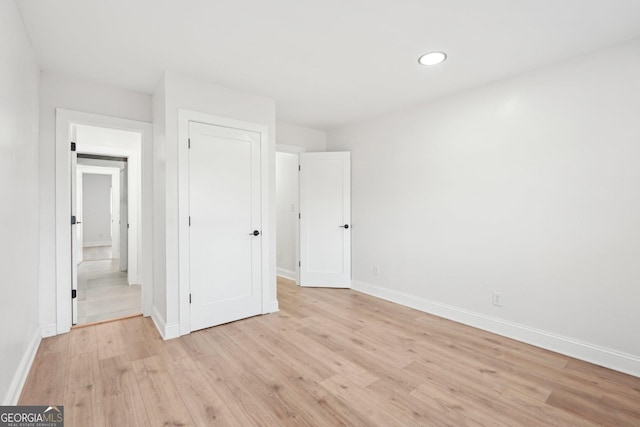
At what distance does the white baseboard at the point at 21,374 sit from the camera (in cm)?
170

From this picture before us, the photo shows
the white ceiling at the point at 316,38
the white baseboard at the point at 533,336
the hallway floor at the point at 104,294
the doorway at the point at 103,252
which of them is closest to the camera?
the white ceiling at the point at 316,38

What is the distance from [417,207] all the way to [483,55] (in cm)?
174

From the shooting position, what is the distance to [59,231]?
2789 millimetres

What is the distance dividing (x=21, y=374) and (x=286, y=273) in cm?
348

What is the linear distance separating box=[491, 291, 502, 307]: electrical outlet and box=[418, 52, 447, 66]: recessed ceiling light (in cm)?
231

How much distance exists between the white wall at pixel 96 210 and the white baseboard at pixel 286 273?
7.85m

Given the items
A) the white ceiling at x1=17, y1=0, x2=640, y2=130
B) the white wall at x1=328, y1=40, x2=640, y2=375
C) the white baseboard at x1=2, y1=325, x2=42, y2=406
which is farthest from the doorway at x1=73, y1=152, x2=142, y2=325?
the white wall at x1=328, y1=40, x2=640, y2=375

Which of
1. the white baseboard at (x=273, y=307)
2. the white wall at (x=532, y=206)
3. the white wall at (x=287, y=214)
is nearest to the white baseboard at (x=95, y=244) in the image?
the white wall at (x=287, y=214)

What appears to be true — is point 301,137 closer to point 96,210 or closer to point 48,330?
point 48,330

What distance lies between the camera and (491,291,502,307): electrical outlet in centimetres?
288

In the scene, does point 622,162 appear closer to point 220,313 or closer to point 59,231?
point 220,313

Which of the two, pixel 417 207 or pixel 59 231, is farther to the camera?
pixel 417 207

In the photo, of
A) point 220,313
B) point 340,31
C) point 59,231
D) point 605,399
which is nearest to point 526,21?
point 340,31

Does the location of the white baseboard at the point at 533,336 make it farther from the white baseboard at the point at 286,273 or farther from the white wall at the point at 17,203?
the white wall at the point at 17,203
